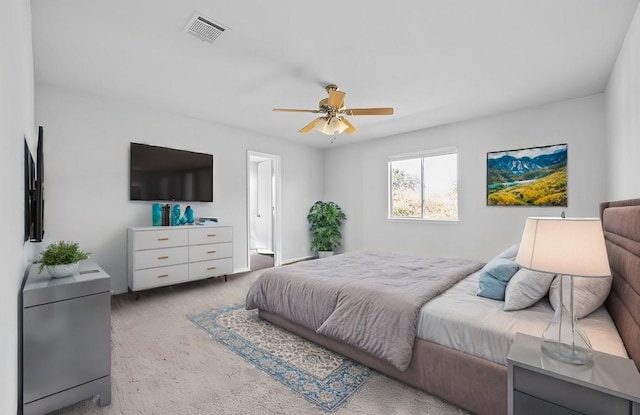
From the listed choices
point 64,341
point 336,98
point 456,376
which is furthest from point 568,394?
point 336,98

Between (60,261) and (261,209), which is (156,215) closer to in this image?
(60,261)

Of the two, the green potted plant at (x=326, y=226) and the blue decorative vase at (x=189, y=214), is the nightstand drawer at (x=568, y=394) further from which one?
the green potted plant at (x=326, y=226)

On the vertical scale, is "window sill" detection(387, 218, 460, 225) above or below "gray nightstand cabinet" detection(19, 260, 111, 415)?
Result: above

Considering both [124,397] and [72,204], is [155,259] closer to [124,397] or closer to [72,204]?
[72,204]

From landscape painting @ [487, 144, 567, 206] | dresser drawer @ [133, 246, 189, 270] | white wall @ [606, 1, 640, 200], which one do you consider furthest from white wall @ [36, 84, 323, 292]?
white wall @ [606, 1, 640, 200]

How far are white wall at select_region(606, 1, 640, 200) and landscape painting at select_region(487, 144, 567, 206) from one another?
577 mm

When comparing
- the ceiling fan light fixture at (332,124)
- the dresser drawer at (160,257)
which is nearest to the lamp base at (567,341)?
the ceiling fan light fixture at (332,124)

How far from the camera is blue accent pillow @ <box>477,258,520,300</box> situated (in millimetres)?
2045

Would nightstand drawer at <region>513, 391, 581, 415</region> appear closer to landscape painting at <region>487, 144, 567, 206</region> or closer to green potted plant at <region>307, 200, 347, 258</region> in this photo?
landscape painting at <region>487, 144, 567, 206</region>

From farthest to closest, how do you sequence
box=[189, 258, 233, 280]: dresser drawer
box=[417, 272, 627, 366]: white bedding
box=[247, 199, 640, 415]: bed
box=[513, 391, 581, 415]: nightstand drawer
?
box=[189, 258, 233, 280]: dresser drawer
box=[417, 272, 627, 366]: white bedding
box=[247, 199, 640, 415]: bed
box=[513, 391, 581, 415]: nightstand drawer

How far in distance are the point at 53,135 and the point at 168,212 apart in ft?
4.98

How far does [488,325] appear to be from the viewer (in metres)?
1.71

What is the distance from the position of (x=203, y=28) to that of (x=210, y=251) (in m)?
2.99

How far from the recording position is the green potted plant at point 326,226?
20.6ft
